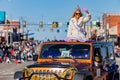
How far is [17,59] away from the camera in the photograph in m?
45.1

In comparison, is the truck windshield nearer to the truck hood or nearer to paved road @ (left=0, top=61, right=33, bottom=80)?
the truck hood

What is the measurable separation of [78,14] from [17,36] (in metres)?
135

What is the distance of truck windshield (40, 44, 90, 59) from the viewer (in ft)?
37.6

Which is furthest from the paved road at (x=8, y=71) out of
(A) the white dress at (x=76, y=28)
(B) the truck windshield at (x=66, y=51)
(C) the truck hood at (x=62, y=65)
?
(C) the truck hood at (x=62, y=65)

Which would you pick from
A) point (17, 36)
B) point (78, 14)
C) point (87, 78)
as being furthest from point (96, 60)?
point (17, 36)

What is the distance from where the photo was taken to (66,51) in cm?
1160

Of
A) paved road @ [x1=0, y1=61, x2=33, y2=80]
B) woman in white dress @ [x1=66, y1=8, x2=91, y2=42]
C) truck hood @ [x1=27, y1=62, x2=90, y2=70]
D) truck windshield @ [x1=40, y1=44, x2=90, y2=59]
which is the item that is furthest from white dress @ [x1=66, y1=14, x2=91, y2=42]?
paved road @ [x1=0, y1=61, x2=33, y2=80]

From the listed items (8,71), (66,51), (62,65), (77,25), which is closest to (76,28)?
(77,25)

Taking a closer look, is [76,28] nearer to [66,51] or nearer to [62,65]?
[66,51]

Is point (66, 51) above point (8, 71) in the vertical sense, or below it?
above

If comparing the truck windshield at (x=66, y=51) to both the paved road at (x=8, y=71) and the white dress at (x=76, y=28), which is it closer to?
the white dress at (x=76, y=28)

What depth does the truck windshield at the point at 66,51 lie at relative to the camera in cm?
1146

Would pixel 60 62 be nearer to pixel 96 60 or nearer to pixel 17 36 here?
pixel 96 60

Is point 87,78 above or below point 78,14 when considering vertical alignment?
below
